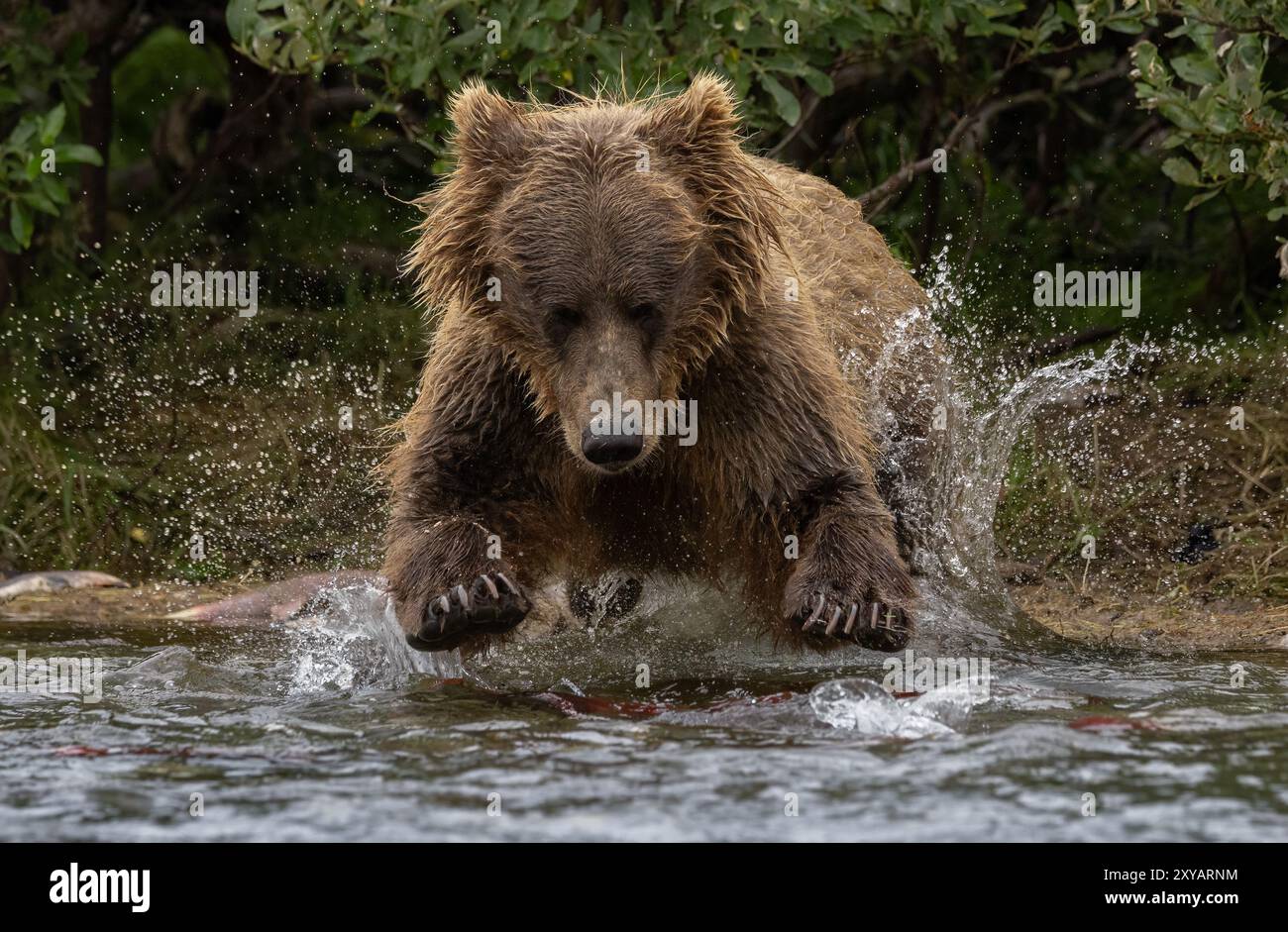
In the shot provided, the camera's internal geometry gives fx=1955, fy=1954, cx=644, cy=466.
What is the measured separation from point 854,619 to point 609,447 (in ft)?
3.45

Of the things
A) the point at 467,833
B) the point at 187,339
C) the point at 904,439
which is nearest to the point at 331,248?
the point at 187,339

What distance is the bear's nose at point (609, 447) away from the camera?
18.5 feet

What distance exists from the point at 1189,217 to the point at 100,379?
5758 mm

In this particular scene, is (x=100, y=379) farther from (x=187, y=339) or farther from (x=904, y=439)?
(x=904, y=439)

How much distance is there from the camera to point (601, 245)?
19.2 ft

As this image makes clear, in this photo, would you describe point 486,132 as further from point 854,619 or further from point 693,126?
point 854,619

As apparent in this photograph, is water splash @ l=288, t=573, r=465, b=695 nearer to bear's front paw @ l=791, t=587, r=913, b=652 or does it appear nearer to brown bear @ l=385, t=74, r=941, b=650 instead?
brown bear @ l=385, t=74, r=941, b=650

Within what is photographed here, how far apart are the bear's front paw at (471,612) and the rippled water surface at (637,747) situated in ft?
0.61

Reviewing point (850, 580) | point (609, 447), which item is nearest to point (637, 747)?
point (609, 447)

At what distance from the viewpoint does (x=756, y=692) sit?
20.3ft

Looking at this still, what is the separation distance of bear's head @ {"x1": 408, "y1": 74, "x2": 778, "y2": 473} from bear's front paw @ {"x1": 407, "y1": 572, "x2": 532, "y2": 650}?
481 mm
